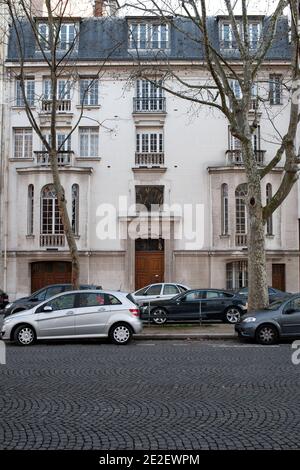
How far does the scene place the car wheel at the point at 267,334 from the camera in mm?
14406

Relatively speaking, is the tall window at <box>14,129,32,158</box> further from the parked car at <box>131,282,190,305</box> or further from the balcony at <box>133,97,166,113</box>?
the parked car at <box>131,282,190,305</box>

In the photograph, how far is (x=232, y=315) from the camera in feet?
64.0

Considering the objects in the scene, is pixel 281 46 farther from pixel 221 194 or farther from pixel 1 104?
pixel 1 104

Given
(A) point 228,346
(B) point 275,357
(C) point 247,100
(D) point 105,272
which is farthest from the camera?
(D) point 105,272

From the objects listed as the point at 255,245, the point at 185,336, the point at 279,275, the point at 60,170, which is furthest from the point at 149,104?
the point at 185,336

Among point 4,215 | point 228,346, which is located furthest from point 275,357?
point 4,215

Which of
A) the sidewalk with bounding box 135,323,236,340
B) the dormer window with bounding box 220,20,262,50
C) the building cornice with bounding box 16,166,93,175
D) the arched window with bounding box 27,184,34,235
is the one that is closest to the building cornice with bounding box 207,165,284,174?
the dormer window with bounding box 220,20,262,50

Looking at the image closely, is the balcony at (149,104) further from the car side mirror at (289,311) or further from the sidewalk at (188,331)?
the car side mirror at (289,311)

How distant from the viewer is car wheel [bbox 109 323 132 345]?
1429 cm

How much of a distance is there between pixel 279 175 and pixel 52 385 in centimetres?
2385

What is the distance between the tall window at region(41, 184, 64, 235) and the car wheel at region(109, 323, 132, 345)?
15938 millimetres

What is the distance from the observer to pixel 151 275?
30.1m

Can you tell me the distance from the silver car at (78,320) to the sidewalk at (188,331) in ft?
5.61

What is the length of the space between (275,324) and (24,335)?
22.0 ft
